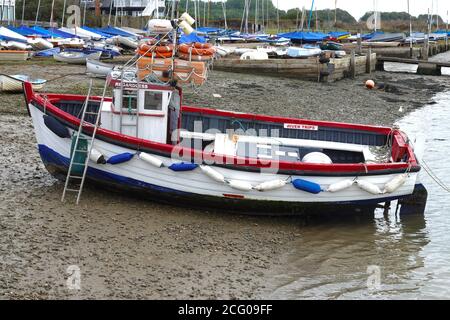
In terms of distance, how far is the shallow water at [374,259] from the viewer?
9328mm

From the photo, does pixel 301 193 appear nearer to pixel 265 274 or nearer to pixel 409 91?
pixel 265 274

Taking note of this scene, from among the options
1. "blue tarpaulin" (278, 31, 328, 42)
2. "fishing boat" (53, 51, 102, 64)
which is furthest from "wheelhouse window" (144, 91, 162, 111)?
"blue tarpaulin" (278, 31, 328, 42)

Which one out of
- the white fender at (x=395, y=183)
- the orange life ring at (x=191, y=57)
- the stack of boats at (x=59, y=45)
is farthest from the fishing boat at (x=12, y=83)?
the white fender at (x=395, y=183)

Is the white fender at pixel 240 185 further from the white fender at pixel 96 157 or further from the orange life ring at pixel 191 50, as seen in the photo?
the orange life ring at pixel 191 50

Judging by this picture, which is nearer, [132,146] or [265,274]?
[265,274]

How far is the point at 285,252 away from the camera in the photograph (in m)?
10.5

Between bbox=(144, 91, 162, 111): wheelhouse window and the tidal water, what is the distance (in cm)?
351

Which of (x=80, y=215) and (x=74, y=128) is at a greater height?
(x=74, y=128)

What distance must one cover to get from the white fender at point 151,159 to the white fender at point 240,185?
4.04ft

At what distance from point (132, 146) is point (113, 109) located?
1224 mm

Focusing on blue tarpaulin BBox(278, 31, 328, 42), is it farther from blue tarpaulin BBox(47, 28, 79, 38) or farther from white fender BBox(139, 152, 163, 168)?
white fender BBox(139, 152, 163, 168)

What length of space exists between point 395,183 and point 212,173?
3278 mm
